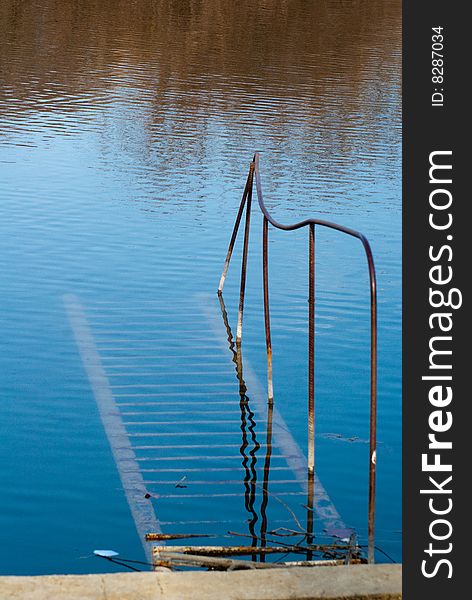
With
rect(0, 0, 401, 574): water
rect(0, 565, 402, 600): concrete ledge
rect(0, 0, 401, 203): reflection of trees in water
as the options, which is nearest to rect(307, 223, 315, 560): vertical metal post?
rect(0, 0, 401, 574): water

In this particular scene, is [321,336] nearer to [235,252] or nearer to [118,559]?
[235,252]

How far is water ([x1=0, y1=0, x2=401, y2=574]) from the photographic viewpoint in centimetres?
901

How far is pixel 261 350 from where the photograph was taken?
1218cm

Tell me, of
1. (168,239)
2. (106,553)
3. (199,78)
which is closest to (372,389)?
(106,553)

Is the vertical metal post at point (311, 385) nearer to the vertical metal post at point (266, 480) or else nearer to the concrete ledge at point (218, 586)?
the vertical metal post at point (266, 480)

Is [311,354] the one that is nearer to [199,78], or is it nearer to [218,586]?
[218,586]

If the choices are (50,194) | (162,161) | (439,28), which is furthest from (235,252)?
(439,28)

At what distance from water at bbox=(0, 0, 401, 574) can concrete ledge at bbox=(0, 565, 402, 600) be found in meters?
2.00

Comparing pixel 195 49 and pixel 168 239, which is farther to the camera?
pixel 195 49

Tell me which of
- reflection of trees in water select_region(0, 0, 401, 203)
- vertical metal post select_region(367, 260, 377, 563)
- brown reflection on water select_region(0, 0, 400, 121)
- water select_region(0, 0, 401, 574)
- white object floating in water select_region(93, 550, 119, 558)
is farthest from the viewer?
brown reflection on water select_region(0, 0, 400, 121)

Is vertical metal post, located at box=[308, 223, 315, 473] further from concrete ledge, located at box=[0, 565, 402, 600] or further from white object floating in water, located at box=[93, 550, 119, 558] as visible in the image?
concrete ledge, located at box=[0, 565, 402, 600]

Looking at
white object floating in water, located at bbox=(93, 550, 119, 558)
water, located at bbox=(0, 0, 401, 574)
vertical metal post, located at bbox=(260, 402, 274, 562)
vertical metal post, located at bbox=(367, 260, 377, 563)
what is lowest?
vertical metal post, located at bbox=(260, 402, 274, 562)

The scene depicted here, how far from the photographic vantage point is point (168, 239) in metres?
16.3

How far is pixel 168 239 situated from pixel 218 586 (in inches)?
426
